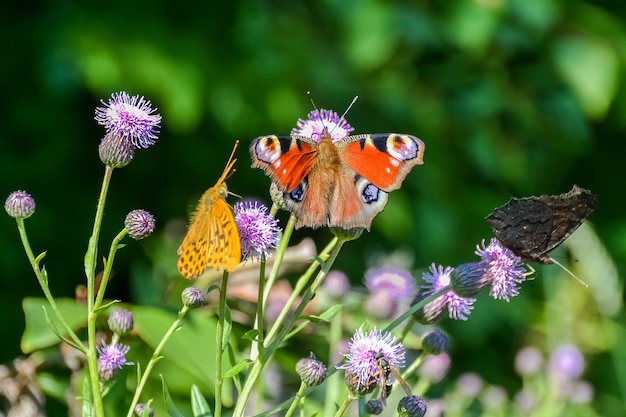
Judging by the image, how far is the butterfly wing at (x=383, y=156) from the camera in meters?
1.38

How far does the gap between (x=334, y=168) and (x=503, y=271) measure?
0.31 m

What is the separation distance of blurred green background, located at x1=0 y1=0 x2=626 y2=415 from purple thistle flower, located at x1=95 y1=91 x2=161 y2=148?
0.90m

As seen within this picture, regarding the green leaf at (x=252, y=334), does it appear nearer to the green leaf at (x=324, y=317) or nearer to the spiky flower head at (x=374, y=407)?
the green leaf at (x=324, y=317)

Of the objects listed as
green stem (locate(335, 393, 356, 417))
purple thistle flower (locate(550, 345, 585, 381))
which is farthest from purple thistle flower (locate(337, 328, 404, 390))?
purple thistle flower (locate(550, 345, 585, 381))

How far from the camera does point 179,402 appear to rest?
1.73 meters

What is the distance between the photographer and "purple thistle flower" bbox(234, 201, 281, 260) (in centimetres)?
127

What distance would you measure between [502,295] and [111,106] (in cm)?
66

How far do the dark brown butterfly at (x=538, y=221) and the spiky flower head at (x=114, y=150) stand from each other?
54 cm

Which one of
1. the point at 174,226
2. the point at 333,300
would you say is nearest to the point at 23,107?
the point at 174,226

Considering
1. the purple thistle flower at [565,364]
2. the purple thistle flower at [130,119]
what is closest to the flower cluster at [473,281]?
the purple thistle flower at [130,119]

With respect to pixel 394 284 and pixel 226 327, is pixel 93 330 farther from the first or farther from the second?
pixel 394 284

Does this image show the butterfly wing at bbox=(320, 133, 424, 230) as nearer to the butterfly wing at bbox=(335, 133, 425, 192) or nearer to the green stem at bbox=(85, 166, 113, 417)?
the butterfly wing at bbox=(335, 133, 425, 192)

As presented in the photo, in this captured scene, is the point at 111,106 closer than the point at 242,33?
Yes

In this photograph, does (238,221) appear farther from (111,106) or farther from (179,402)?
(179,402)
